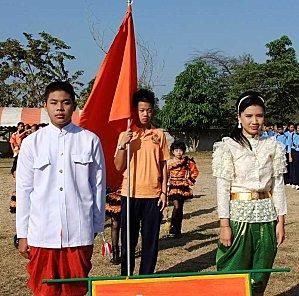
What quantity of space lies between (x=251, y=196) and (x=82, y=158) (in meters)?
1.22

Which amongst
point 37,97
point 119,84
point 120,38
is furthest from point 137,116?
point 37,97

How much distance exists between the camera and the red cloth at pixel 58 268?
3711 millimetres

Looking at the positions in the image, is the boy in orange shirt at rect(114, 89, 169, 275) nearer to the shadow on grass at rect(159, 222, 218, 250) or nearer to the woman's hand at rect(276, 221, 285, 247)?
the woman's hand at rect(276, 221, 285, 247)

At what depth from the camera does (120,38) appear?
516 cm

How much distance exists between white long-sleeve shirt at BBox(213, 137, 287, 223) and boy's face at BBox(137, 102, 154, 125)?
1.16 m

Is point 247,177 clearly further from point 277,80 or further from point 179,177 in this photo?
point 277,80

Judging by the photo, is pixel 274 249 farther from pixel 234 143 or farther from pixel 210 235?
pixel 210 235

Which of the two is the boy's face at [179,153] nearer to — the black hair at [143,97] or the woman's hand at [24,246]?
the black hair at [143,97]

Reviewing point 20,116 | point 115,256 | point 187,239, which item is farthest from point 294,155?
point 20,116

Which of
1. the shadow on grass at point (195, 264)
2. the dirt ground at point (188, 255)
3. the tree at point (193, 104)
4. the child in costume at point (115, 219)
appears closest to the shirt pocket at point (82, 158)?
the dirt ground at point (188, 255)

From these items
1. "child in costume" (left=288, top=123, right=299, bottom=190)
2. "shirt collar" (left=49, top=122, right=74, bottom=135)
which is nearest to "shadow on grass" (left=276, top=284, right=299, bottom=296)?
"shirt collar" (left=49, top=122, right=74, bottom=135)

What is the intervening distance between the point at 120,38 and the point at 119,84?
420mm

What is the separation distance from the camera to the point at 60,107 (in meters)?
3.73

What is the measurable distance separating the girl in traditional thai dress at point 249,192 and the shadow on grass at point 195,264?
7.90ft
